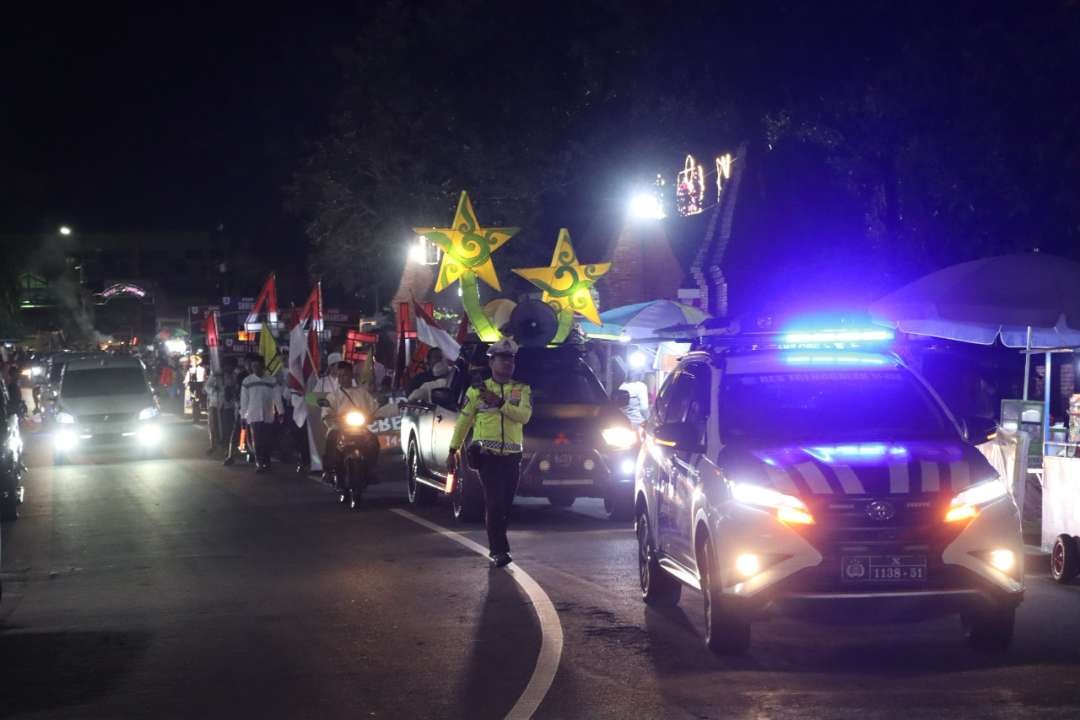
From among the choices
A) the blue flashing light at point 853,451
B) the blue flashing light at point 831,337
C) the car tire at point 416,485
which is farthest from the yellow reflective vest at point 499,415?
the car tire at point 416,485

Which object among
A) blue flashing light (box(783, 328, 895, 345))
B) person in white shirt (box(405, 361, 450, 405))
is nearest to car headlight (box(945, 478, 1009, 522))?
blue flashing light (box(783, 328, 895, 345))

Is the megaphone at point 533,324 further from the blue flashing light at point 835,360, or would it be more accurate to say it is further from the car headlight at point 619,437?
the blue flashing light at point 835,360

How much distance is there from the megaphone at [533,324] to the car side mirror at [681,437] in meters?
14.6

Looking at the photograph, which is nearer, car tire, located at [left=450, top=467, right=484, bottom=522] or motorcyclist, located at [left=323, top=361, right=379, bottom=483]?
car tire, located at [left=450, top=467, right=484, bottom=522]

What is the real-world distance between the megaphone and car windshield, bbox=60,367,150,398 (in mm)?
12752

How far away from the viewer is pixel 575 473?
17.6m

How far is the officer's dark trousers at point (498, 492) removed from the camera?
1367cm

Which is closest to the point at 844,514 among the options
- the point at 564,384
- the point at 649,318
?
the point at 564,384

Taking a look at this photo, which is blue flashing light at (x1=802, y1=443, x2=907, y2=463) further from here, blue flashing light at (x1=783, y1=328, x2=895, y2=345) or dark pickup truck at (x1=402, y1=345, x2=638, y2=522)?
dark pickup truck at (x1=402, y1=345, x2=638, y2=522)

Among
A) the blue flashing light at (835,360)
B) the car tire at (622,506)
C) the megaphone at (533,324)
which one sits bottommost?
the car tire at (622,506)

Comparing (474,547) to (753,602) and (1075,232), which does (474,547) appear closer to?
(753,602)

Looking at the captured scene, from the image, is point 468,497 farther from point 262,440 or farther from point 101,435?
point 101,435

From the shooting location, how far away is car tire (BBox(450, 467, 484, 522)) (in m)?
17.4

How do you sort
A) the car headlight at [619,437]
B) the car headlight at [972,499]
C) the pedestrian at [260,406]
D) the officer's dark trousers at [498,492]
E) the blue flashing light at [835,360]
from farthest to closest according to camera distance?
the pedestrian at [260,406]
the car headlight at [619,437]
the officer's dark trousers at [498,492]
the blue flashing light at [835,360]
the car headlight at [972,499]
